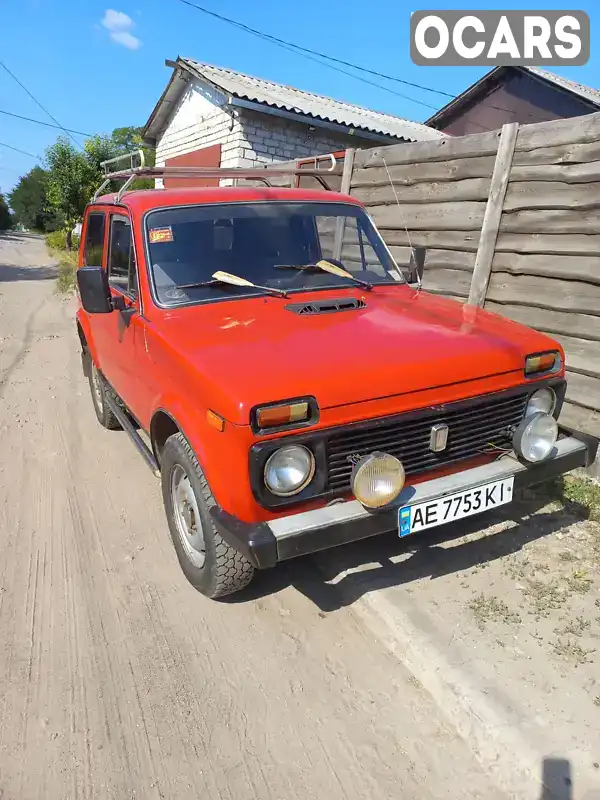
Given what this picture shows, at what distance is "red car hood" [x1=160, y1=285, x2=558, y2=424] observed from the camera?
96.5 inches

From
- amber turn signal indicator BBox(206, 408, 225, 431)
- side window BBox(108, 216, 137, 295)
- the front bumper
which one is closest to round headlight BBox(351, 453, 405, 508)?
the front bumper

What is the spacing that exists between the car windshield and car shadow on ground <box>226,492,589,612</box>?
1636 mm

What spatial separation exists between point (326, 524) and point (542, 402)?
1496mm

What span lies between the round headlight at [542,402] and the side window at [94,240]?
10.9 feet

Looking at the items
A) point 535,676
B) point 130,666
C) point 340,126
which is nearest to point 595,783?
point 535,676

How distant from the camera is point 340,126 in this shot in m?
13.0

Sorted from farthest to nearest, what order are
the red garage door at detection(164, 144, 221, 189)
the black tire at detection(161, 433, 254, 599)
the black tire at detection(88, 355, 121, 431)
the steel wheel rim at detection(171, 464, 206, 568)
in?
the red garage door at detection(164, 144, 221, 189)
the black tire at detection(88, 355, 121, 431)
the steel wheel rim at detection(171, 464, 206, 568)
the black tire at detection(161, 433, 254, 599)

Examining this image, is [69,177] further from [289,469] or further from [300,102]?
[289,469]

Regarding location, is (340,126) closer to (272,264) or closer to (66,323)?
(66,323)

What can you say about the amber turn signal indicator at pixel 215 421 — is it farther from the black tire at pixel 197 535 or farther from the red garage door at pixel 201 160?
the red garage door at pixel 201 160

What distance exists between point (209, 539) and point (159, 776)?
38.0 inches

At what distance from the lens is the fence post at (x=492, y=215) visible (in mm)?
4816

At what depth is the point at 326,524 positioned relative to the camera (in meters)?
2.44

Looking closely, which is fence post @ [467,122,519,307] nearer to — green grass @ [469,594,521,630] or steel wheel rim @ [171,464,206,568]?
green grass @ [469,594,521,630]
